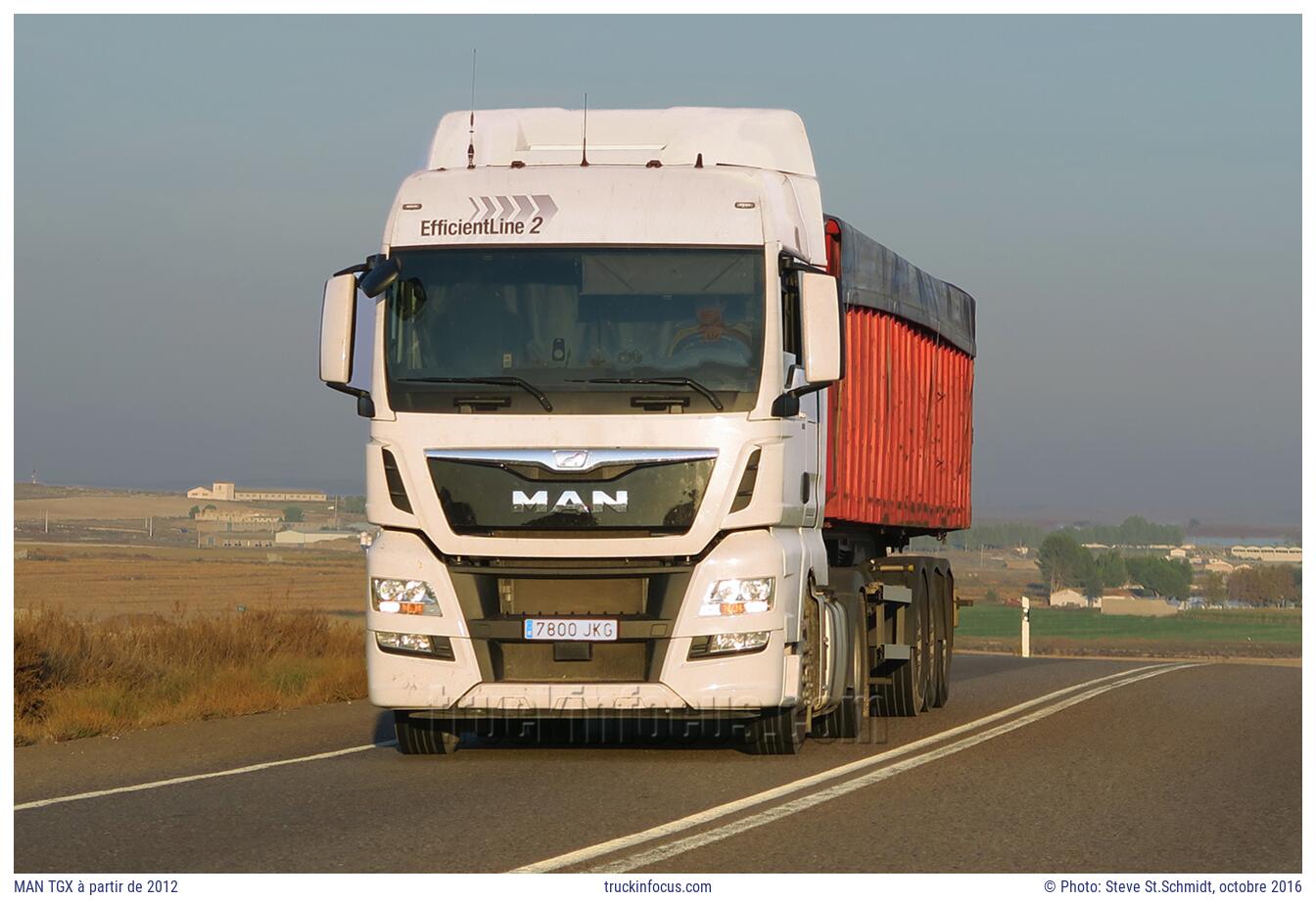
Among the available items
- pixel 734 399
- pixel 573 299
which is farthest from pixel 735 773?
pixel 573 299

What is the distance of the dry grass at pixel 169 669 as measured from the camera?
1569cm

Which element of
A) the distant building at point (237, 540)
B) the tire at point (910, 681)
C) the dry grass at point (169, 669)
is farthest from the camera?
the distant building at point (237, 540)

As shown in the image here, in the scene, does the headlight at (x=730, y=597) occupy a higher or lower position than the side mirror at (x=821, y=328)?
lower

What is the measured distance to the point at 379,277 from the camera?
11.9m

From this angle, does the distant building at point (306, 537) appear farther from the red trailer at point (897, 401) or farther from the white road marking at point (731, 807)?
the white road marking at point (731, 807)

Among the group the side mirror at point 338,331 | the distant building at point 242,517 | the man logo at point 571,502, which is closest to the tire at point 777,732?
the man logo at point 571,502

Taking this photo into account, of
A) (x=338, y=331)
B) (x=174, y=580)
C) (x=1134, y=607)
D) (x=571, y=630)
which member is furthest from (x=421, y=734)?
(x=1134, y=607)

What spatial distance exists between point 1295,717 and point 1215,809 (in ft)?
23.9

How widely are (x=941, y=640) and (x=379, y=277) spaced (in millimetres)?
8673

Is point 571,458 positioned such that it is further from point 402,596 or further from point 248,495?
point 248,495

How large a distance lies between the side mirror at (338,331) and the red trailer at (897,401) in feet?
12.4

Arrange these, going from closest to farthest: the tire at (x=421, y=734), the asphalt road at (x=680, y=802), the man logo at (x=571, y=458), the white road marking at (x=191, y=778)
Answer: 1. the asphalt road at (x=680, y=802)
2. the white road marking at (x=191, y=778)
3. the man logo at (x=571, y=458)
4. the tire at (x=421, y=734)

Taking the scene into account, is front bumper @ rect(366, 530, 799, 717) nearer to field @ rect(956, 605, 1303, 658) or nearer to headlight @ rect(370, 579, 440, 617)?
headlight @ rect(370, 579, 440, 617)

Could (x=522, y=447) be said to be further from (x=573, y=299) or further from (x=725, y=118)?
(x=725, y=118)
